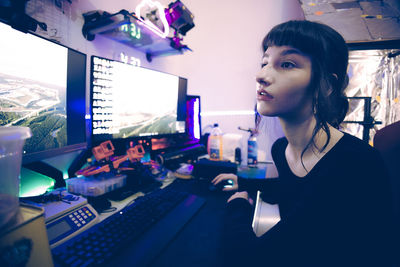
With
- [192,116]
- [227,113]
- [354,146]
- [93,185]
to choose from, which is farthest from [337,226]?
[227,113]

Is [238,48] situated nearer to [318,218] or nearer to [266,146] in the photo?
[266,146]

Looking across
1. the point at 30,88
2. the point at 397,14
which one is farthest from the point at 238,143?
the point at 397,14

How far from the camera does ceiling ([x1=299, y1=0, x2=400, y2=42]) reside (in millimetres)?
1647

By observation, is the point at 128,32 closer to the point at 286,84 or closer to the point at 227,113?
the point at 286,84

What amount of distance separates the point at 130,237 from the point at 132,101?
2.30 ft

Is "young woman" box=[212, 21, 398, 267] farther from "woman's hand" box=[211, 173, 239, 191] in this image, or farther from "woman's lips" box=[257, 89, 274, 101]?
"woman's hand" box=[211, 173, 239, 191]

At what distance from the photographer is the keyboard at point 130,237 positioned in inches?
16.9

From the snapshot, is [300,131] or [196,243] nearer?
[196,243]

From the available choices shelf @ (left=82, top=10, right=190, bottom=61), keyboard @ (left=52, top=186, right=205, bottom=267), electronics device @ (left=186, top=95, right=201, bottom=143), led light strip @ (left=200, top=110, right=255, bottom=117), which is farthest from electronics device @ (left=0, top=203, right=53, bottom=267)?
led light strip @ (left=200, top=110, right=255, bottom=117)

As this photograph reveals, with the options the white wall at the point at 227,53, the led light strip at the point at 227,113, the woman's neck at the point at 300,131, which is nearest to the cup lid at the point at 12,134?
the woman's neck at the point at 300,131

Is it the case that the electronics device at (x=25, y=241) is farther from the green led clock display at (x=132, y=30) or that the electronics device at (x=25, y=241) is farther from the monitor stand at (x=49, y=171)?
the green led clock display at (x=132, y=30)

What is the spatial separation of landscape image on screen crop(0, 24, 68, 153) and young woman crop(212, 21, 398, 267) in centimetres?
68

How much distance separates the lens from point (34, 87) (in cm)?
62

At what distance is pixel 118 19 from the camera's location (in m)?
0.95
